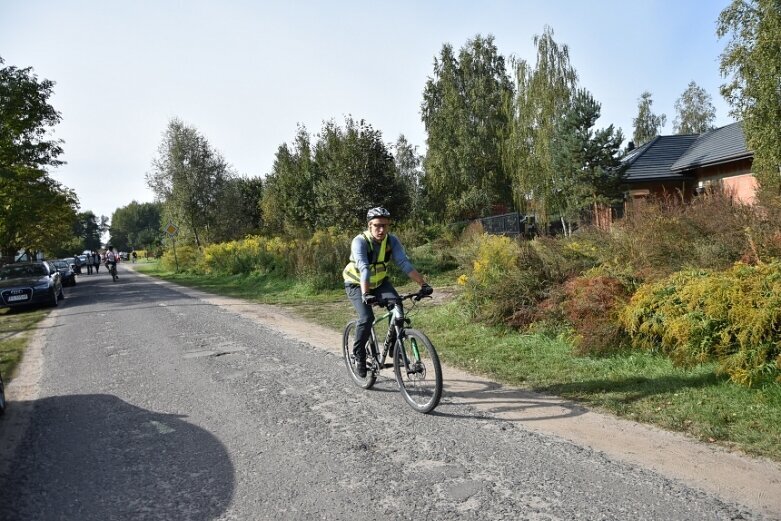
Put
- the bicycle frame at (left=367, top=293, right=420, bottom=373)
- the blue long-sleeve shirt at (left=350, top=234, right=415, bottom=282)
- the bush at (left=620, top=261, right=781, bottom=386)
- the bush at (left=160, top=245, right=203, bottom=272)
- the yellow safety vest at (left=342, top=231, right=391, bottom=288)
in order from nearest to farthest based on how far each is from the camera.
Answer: the bush at (left=620, top=261, right=781, bottom=386) → the bicycle frame at (left=367, top=293, right=420, bottom=373) → the blue long-sleeve shirt at (left=350, top=234, right=415, bottom=282) → the yellow safety vest at (left=342, top=231, right=391, bottom=288) → the bush at (left=160, top=245, right=203, bottom=272)

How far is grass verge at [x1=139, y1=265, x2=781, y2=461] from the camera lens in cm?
426

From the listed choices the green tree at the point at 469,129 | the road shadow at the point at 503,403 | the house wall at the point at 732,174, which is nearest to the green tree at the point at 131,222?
the green tree at the point at 469,129

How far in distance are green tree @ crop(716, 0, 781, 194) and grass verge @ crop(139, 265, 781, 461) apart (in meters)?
10.4

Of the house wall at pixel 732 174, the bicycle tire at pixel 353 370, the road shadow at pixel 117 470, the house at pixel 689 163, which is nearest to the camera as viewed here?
the road shadow at pixel 117 470

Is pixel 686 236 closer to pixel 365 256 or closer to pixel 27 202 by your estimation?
pixel 365 256

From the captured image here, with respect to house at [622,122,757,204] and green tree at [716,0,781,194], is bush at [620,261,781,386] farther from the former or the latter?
house at [622,122,757,204]

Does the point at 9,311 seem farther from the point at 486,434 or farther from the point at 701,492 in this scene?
the point at 701,492

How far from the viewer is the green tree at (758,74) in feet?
46.8

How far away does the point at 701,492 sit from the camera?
130 inches

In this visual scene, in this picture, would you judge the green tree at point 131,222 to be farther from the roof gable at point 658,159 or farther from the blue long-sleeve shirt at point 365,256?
the blue long-sleeve shirt at point 365,256

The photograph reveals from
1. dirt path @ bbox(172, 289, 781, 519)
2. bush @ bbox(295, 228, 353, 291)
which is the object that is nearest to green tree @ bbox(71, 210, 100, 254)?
bush @ bbox(295, 228, 353, 291)

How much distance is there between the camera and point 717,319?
534cm

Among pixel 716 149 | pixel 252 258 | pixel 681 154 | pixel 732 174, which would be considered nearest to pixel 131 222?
pixel 252 258

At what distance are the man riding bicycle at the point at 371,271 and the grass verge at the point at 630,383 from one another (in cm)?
168
